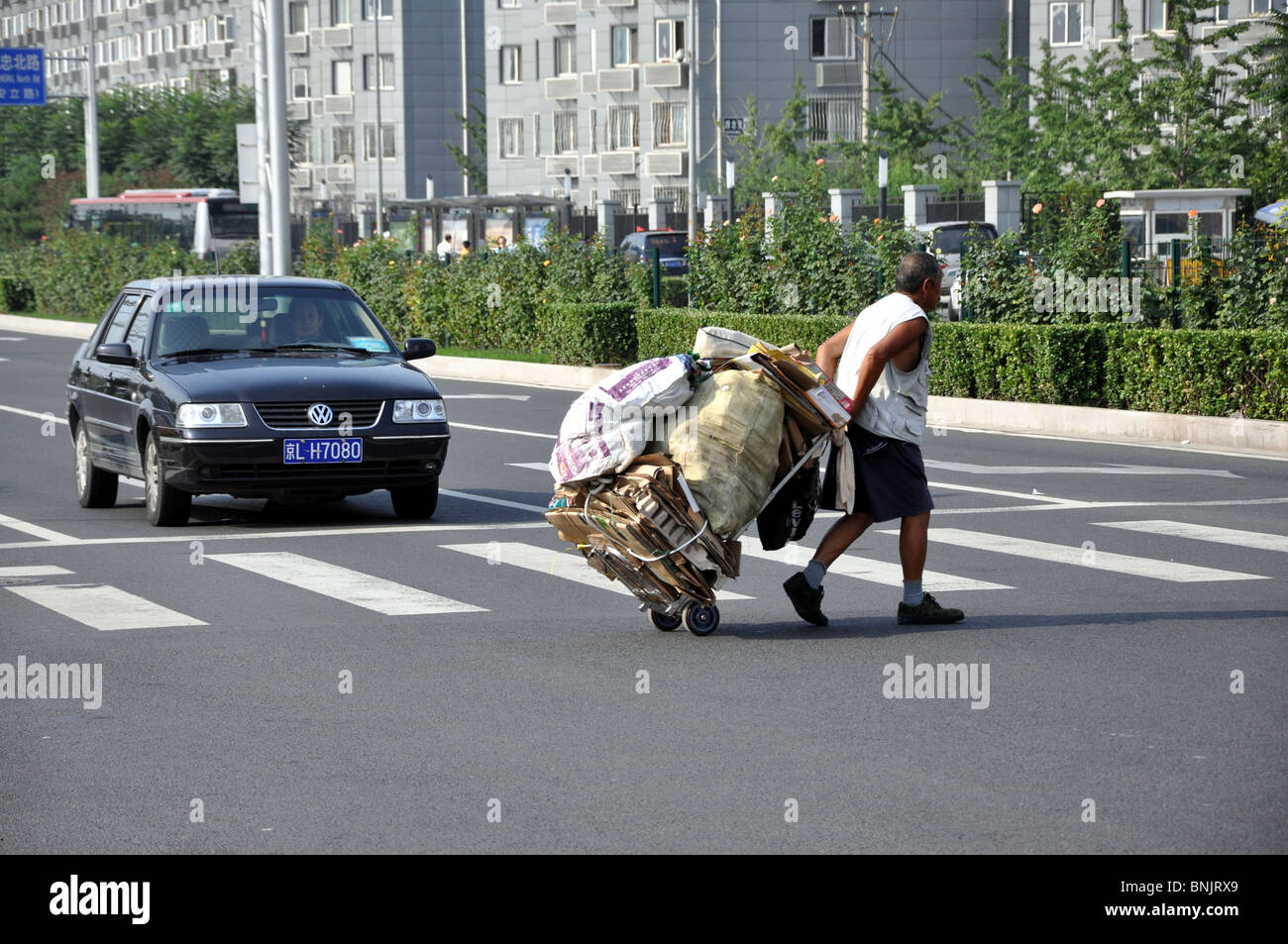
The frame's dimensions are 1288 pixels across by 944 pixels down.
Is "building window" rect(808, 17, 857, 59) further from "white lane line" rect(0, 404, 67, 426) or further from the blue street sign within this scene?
"white lane line" rect(0, 404, 67, 426)

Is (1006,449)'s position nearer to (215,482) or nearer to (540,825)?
(215,482)

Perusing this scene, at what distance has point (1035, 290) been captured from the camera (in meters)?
23.5

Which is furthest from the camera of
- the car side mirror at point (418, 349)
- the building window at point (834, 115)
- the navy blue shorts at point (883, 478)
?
the building window at point (834, 115)

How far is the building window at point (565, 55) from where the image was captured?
82438 millimetres

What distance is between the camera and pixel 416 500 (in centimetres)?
1415

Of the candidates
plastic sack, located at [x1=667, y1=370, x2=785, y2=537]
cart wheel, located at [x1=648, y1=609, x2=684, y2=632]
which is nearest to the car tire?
cart wheel, located at [x1=648, y1=609, x2=684, y2=632]

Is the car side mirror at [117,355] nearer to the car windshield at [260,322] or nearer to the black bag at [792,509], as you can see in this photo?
the car windshield at [260,322]

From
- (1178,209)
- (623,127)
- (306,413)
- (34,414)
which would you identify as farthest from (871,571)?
(623,127)

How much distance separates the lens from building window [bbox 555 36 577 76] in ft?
270

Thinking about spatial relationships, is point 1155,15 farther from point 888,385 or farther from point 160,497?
point 888,385

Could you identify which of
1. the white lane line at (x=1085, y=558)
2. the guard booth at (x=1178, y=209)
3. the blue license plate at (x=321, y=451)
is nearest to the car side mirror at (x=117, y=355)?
the blue license plate at (x=321, y=451)

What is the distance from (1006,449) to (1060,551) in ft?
23.6

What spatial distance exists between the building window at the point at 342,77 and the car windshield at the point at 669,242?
140ft
